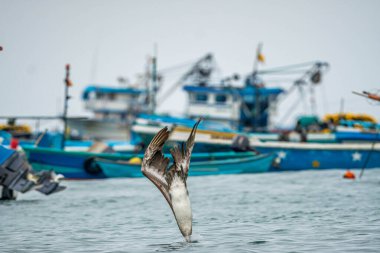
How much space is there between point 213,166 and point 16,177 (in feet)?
47.5

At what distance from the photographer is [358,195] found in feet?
71.0

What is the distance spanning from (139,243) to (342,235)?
14.0 ft

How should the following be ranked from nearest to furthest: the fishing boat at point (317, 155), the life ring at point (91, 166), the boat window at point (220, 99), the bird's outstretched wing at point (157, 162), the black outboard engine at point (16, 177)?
the bird's outstretched wing at point (157, 162), the black outboard engine at point (16, 177), the life ring at point (91, 166), the fishing boat at point (317, 155), the boat window at point (220, 99)

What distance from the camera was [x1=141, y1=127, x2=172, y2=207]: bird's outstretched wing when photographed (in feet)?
35.3

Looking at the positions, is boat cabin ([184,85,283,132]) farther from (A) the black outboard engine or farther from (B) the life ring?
(A) the black outboard engine

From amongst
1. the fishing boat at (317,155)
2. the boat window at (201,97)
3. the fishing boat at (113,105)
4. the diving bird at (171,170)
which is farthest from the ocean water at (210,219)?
the fishing boat at (113,105)

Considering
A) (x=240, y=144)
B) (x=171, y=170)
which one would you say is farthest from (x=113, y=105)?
(x=171, y=170)

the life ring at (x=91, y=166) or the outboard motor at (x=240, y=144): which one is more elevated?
the outboard motor at (x=240, y=144)

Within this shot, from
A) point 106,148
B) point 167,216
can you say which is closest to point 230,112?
point 106,148

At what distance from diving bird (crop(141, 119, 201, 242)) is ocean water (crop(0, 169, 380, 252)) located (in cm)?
90

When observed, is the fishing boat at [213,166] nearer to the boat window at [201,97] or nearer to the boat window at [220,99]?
the boat window at [220,99]

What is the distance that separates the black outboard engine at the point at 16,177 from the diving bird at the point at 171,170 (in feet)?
38.9

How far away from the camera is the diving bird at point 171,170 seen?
10812 mm

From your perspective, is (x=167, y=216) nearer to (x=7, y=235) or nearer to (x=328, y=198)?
(x=7, y=235)
